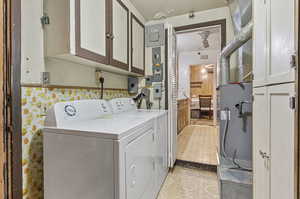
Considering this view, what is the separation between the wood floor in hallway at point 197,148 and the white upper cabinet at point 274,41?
1759 millimetres

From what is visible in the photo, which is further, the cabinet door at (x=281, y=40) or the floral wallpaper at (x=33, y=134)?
the floral wallpaper at (x=33, y=134)

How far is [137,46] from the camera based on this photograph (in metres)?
2.12

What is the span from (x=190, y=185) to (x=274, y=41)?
5.83ft

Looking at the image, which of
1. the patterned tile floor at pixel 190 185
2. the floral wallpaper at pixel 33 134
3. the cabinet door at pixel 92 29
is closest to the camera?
the floral wallpaper at pixel 33 134

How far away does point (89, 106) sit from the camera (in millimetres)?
1336

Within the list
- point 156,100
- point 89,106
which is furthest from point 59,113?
point 156,100

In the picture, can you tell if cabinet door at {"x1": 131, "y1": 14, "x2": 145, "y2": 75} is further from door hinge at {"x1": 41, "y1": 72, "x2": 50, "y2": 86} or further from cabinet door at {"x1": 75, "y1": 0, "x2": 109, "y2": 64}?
door hinge at {"x1": 41, "y1": 72, "x2": 50, "y2": 86}

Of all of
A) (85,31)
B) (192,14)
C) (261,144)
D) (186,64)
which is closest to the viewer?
(261,144)

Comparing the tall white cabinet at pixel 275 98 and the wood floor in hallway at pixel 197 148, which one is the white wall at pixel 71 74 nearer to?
the tall white cabinet at pixel 275 98

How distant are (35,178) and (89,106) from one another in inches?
25.4

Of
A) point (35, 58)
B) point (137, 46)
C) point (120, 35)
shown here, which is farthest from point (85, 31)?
point (137, 46)

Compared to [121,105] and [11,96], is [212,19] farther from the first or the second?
[11,96]

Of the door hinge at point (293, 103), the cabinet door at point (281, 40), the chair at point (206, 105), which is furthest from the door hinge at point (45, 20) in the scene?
the chair at point (206, 105)

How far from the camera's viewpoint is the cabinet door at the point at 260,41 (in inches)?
35.3
